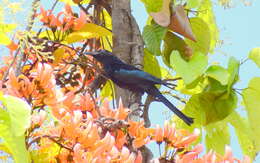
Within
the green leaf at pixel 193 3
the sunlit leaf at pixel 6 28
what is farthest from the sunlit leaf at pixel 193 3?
the sunlit leaf at pixel 6 28

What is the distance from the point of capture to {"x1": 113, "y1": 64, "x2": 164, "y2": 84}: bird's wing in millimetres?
986

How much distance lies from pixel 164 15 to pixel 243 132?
28 cm

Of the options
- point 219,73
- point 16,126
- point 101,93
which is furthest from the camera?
point 101,93

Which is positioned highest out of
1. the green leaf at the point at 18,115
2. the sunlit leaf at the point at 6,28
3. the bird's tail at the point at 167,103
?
the sunlit leaf at the point at 6,28

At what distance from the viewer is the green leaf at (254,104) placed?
37.5 inches

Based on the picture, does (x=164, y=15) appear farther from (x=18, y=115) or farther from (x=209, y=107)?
(x=18, y=115)

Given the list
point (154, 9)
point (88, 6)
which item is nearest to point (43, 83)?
point (154, 9)

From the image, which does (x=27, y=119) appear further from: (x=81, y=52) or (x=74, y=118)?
(x=81, y=52)

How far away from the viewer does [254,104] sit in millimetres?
964

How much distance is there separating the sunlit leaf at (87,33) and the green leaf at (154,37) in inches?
A: 3.3

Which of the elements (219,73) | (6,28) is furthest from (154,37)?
(6,28)

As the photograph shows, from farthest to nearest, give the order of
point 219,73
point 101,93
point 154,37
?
point 101,93
point 154,37
point 219,73

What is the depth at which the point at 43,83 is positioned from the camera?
67cm

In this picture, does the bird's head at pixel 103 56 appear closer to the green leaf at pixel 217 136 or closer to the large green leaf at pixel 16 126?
the green leaf at pixel 217 136
